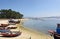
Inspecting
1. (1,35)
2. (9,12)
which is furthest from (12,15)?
(1,35)

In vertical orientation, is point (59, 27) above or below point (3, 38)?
above

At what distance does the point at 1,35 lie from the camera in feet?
75.6

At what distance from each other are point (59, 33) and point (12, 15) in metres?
87.6

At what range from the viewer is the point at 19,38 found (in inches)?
847

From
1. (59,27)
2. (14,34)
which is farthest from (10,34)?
(59,27)

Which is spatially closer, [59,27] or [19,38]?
[59,27]

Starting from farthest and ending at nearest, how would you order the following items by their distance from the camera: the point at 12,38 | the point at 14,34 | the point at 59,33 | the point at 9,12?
the point at 9,12 < the point at 14,34 < the point at 12,38 < the point at 59,33

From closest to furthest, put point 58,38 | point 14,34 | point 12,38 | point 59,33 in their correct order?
point 58,38, point 59,33, point 12,38, point 14,34

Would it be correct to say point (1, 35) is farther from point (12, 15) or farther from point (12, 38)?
point (12, 15)

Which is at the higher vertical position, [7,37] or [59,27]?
[59,27]

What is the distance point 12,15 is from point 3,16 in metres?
6.10

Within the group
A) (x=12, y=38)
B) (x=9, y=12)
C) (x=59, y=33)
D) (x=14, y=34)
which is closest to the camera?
(x=59, y=33)

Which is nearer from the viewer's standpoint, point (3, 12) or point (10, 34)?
point (10, 34)

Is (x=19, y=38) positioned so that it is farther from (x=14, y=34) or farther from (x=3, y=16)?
(x=3, y=16)
